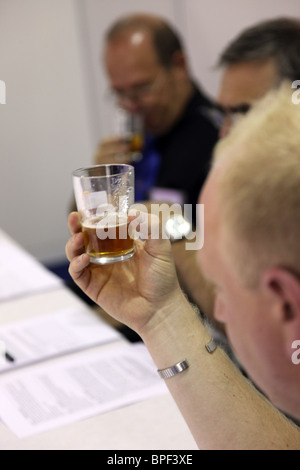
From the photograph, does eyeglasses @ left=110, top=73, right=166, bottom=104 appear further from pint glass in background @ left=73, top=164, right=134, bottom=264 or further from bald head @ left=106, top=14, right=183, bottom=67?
pint glass in background @ left=73, top=164, right=134, bottom=264

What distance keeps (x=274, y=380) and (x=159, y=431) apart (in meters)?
0.53

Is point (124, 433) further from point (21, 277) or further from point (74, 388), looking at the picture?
point (21, 277)

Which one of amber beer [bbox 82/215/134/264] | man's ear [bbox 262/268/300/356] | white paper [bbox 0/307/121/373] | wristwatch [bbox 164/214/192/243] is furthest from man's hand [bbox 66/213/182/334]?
white paper [bbox 0/307/121/373]

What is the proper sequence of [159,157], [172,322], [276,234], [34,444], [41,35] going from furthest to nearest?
[41,35]
[159,157]
[34,444]
[172,322]
[276,234]

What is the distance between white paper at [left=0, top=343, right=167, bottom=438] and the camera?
110 cm

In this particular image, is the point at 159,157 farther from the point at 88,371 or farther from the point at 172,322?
the point at 172,322

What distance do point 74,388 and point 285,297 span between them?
30.5 inches

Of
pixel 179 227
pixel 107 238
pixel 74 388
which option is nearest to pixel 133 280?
pixel 107 238

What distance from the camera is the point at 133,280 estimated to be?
88cm

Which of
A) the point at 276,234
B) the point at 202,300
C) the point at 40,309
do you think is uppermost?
the point at 276,234

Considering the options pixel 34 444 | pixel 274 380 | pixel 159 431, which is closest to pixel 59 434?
pixel 34 444

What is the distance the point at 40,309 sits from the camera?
162cm

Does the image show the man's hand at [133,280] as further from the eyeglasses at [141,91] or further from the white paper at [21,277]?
the eyeglasses at [141,91]

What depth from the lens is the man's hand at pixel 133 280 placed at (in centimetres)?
84
